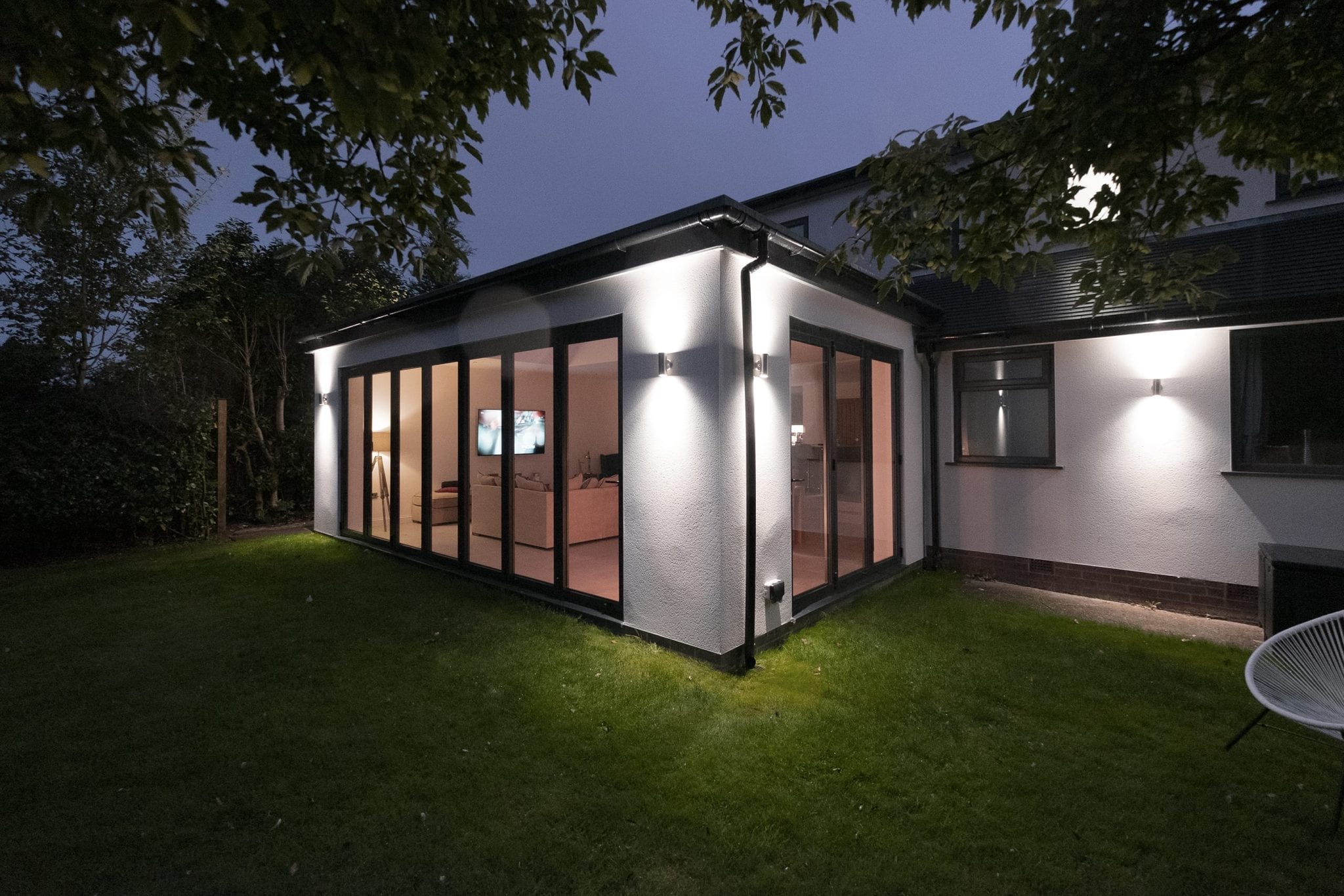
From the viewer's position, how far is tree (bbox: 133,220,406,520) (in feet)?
28.6

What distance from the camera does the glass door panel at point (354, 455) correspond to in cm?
798

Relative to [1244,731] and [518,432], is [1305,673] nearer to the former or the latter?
[1244,731]

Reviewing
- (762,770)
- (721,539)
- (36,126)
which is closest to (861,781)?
(762,770)

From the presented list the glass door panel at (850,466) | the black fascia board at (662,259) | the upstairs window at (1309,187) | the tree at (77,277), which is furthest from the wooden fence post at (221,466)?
the upstairs window at (1309,187)

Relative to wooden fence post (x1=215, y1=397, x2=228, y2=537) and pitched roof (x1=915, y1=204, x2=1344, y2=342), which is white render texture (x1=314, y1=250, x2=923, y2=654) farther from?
wooden fence post (x1=215, y1=397, x2=228, y2=537)

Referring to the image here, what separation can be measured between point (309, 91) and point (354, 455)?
254 inches

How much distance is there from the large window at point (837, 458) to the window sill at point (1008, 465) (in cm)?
100

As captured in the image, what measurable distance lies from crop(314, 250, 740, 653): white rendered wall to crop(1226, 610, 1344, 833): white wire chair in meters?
2.52

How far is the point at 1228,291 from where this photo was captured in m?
5.15

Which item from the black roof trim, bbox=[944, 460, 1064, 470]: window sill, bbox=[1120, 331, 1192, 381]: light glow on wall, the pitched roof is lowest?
bbox=[944, 460, 1064, 470]: window sill

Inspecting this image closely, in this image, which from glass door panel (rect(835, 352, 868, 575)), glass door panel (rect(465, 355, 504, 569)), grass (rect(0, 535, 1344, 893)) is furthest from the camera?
glass door panel (rect(465, 355, 504, 569))

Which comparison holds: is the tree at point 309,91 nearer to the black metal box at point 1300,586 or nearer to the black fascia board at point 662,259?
the black fascia board at point 662,259

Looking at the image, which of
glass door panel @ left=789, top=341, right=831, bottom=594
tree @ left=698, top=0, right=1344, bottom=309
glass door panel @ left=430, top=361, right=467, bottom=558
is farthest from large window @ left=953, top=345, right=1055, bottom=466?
glass door panel @ left=430, top=361, right=467, bottom=558

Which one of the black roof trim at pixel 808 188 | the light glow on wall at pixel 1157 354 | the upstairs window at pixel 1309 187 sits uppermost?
the black roof trim at pixel 808 188
